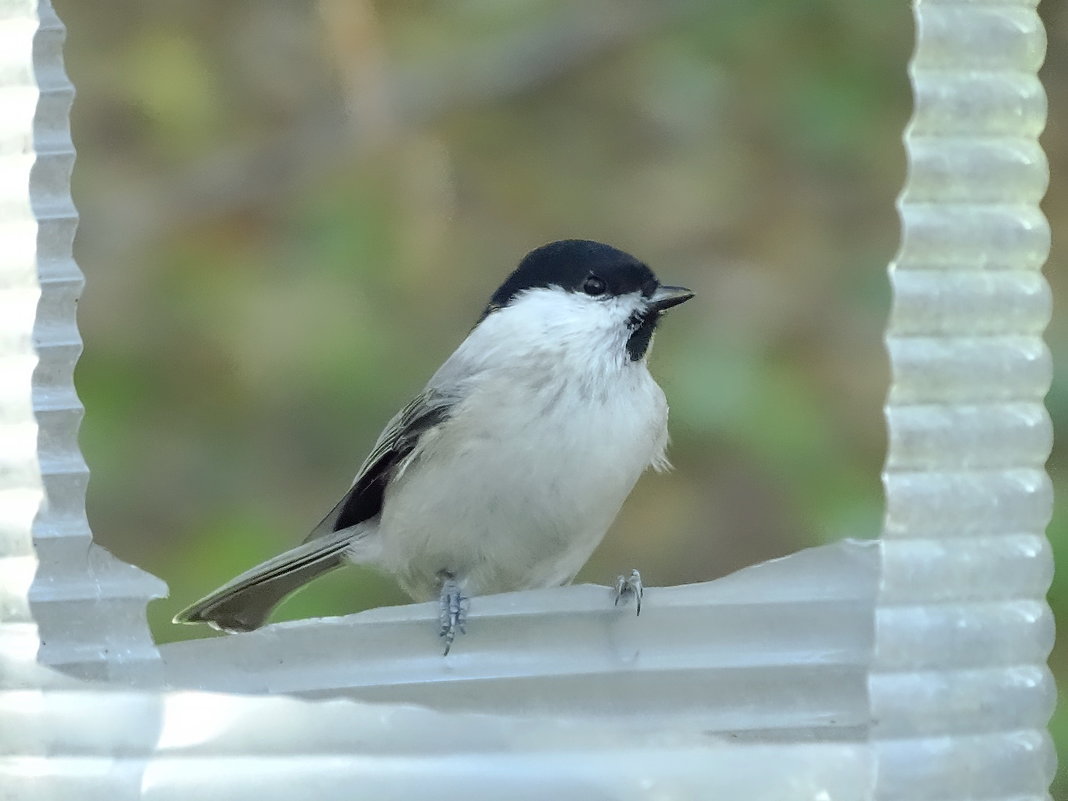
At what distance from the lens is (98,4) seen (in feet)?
5.42

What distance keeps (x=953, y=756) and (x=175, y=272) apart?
1326mm

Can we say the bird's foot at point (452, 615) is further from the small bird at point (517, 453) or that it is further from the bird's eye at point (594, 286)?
the bird's eye at point (594, 286)

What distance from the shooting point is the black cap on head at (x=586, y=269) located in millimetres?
1138

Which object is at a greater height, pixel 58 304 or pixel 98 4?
pixel 98 4

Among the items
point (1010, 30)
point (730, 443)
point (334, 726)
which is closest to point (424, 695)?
point (334, 726)

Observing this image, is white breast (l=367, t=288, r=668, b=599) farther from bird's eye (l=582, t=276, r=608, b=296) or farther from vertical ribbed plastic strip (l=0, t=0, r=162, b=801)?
vertical ribbed plastic strip (l=0, t=0, r=162, b=801)

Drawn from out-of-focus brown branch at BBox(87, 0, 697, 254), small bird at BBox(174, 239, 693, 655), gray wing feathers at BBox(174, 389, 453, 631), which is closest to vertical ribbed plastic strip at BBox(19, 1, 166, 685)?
small bird at BBox(174, 239, 693, 655)

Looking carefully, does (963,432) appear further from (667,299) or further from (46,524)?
(667,299)

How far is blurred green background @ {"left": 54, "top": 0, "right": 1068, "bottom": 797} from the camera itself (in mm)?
1577

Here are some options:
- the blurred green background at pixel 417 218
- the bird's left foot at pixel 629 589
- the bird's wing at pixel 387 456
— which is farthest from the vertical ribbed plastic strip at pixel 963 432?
the blurred green background at pixel 417 218

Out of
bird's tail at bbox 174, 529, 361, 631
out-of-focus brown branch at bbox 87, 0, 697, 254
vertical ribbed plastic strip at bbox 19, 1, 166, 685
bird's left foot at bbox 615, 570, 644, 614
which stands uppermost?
out-of-focus brown branch at bbox 87, 0, 697, 254

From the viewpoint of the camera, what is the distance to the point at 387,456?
115 centimetres

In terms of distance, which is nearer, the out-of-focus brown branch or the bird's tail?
the bird's tail

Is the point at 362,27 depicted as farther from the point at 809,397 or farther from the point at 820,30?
the point at 809,397
